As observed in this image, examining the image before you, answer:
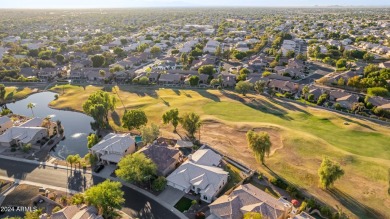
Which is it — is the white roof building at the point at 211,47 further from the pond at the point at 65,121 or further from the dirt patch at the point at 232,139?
the dirt patch at the point at 232,139

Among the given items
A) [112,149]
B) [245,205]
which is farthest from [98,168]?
[245,205]

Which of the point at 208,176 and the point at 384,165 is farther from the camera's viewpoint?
the point at 384,165

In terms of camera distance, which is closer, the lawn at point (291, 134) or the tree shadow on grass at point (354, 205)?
the tree shadow on grass at point (354, 205)

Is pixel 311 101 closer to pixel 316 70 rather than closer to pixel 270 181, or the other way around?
pixel 316 70

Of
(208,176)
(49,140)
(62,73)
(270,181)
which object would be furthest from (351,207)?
(62,73)

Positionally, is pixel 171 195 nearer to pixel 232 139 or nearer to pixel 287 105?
pixel 232 139

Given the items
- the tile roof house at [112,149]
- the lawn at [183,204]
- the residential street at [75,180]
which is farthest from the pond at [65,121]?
the lawn at [183,204]

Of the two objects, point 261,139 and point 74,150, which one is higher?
point 261,139
